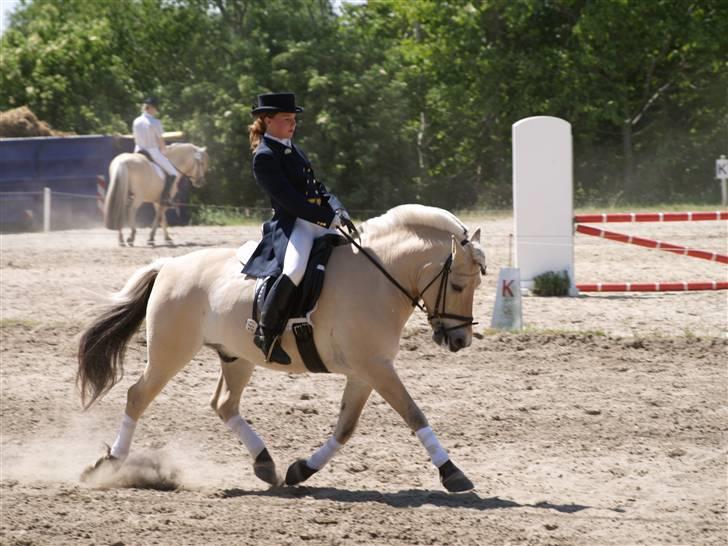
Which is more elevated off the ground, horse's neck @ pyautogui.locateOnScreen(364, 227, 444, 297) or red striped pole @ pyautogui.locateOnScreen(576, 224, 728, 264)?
horse's neck @ pyautogui.locateOnScreen(364, 227, 444, 297)

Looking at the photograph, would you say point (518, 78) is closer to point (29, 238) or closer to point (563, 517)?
point (29, 238)

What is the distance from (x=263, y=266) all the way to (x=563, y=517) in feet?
7.56

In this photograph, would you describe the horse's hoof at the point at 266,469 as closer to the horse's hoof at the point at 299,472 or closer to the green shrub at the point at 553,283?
the horse's hoof at the point at 299,472

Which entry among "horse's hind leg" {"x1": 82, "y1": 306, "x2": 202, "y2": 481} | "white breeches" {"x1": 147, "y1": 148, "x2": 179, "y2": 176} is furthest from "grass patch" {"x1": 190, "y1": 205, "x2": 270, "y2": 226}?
"horse's hind leg" {"x1": 82, "y1": 306, "x2": 202, "y2": 481}

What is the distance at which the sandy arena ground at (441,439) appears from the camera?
6133 millimetres

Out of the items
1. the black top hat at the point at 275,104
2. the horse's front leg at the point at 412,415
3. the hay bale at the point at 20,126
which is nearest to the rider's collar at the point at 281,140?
the black top hat at the point at 275,104

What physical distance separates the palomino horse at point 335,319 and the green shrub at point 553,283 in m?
6.62

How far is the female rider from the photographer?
701 cm

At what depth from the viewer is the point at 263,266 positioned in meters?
7.20

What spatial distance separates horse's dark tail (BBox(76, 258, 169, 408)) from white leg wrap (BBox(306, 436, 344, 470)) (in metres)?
1.55

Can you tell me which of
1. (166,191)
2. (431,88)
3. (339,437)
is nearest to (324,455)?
(339,437)

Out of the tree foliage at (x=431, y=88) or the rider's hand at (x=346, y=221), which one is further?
the tree foliage at (x=431, y=88)

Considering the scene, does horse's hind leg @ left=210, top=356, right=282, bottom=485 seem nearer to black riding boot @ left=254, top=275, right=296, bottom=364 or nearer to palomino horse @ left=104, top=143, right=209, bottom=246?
black riding boot @ left=254, top=275, right=296, bottom=364

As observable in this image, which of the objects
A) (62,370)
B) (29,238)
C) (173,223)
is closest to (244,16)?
(173,223)
